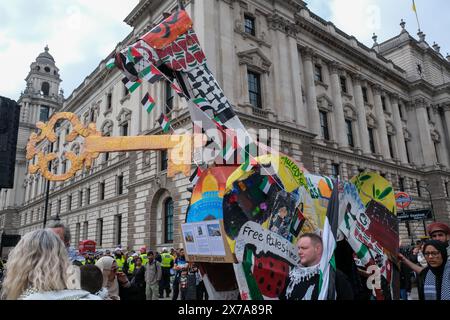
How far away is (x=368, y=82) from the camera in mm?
36219

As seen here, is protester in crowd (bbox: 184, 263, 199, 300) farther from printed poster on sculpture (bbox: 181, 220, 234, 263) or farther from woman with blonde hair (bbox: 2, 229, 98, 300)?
woman with blonde hair (bbox: 2, 229, 98, 300)

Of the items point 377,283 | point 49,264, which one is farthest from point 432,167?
point 49,264

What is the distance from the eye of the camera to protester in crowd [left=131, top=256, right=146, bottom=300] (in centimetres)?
523

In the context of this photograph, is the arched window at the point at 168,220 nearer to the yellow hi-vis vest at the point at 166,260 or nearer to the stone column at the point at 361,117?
the yellow hi-vis vest at the point at 166,260

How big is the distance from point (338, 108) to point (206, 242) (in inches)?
1134

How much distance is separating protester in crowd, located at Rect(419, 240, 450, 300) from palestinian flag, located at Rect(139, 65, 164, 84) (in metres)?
6.98

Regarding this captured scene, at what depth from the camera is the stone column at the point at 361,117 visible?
32.7 metres

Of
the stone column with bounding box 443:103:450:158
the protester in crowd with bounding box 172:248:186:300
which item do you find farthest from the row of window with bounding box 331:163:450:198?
the protester in crowd with bounding box 172:248:186:300

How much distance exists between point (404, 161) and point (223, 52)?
26.1 metres

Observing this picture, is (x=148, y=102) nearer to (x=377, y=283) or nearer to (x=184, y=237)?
(x=184, y=237)

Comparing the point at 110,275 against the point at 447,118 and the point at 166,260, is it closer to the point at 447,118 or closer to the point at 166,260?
the point at 166,260

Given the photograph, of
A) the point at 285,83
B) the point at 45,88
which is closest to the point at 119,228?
the point at 285,83

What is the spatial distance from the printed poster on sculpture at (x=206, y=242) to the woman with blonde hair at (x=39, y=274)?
2785mm

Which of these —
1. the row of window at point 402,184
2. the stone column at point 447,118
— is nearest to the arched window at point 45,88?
the row of window at point 402,184
